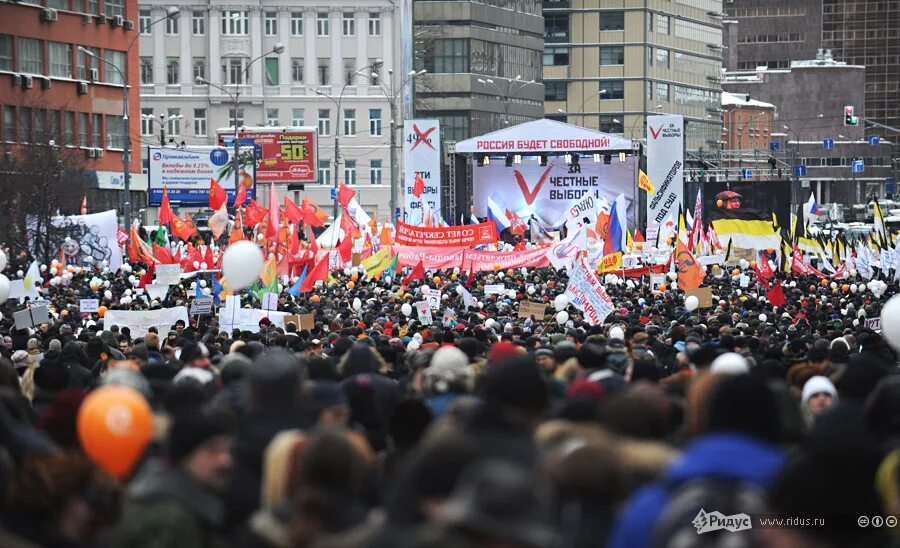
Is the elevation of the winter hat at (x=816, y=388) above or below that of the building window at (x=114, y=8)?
below

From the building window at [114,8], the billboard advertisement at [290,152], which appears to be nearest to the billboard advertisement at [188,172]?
the building window at [114,8]

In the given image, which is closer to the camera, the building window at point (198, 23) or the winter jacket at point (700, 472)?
the winter jacket at point (700, 472)

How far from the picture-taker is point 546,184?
2149 inches

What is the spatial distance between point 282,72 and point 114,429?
80.3 meters

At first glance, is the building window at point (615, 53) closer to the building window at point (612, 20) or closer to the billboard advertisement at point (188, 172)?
the building window at point (612, 20)

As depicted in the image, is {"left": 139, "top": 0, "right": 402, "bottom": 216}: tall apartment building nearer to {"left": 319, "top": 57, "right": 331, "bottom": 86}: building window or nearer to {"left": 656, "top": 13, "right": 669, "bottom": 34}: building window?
{"left": 319, "top": 57, "right": 331, "bottom": 86}: building window

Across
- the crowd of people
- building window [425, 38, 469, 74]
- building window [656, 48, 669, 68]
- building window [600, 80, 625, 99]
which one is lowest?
the crowd of people

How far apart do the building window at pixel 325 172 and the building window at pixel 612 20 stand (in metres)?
25.2

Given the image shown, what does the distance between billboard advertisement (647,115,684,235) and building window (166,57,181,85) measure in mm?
43831

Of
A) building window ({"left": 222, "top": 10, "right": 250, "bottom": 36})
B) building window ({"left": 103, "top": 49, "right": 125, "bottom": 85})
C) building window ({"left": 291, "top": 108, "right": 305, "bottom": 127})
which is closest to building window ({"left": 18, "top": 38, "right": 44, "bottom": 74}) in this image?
building window ({"left": 103, "top": 49, "right": 125, "bottom": 85})

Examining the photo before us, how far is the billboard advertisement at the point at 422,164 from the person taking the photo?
46188mm

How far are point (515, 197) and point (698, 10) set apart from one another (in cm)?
5948

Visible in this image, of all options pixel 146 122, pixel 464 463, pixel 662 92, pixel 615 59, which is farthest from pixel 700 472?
pixel 662 92

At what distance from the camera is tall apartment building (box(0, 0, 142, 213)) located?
55.8m
